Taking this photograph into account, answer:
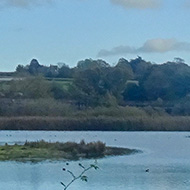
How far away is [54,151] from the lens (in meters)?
36.1

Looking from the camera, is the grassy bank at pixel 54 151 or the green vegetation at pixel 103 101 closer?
the grassy bank at pixel 54 151

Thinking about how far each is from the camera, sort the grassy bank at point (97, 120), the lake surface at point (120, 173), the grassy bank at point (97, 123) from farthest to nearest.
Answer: the grassy bank at point (97, 120) → the grassy bank at point (97, 123) → the lake surface at point (120, 173)

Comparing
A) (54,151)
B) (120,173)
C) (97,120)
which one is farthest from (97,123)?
(120,173)

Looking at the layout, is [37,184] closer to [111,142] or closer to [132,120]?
[111,142]

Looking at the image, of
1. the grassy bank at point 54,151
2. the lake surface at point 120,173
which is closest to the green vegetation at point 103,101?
the lake surface at point 120,173

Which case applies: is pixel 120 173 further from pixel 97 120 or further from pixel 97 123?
pixel 97 120

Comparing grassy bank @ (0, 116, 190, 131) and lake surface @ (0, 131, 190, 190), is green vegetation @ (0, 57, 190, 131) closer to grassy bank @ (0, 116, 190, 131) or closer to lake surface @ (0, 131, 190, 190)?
grassy bank @ (0, 116, 190, 131)

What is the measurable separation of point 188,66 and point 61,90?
1706 centimetres

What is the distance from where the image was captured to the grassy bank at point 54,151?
113ft

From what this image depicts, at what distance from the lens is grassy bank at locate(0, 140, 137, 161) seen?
3438 cm

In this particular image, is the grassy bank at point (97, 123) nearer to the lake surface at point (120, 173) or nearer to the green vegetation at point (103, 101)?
the green vegetation at point (103, 101)

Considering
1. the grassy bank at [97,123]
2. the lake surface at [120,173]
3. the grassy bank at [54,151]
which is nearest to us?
the lake surface at [120,173]

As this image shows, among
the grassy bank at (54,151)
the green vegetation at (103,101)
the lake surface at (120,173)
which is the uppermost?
the green vegetation at (103,101)

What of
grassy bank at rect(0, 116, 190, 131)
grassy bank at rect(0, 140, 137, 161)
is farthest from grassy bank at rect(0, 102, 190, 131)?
grassy bank at rect(0, 140, 137, 161)
